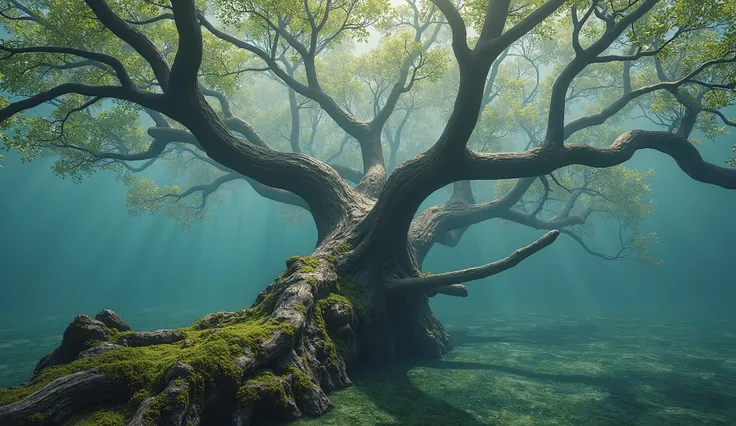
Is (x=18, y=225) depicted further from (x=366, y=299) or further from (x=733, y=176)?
(x=733, y=176)

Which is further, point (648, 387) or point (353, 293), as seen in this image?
point (353, 293)

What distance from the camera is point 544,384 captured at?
23.3ft

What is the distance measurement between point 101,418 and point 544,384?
7.04 metres

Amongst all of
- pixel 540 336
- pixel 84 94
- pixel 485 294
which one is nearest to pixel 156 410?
pixel 84 94

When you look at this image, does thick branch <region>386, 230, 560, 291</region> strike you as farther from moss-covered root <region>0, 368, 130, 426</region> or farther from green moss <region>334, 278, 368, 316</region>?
moss-covered root <region>0, 368, 130, 426</region>

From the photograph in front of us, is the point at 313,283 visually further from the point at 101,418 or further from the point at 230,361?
the point at 101,418

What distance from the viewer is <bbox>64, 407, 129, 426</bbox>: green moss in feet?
11.3

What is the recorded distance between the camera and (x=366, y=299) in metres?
8.09

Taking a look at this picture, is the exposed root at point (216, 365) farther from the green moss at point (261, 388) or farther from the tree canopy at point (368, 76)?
the tree canopy at point (368, 76)

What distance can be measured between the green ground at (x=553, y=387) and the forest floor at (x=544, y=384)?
0.06 feet

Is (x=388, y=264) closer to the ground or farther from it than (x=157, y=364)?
farther from it

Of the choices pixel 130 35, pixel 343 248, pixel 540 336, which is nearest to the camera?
pixel 130 35

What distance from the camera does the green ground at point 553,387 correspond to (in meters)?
5.16

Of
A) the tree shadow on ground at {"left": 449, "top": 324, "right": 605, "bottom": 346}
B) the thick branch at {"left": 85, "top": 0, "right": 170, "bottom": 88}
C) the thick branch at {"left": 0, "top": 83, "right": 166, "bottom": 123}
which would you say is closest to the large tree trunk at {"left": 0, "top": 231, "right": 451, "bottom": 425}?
the thick branch at {"left": 0, "top": 83, "right": 166, "bottom": 123}
